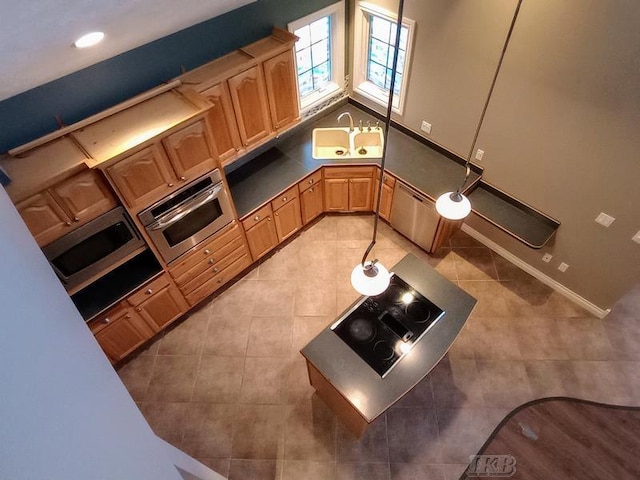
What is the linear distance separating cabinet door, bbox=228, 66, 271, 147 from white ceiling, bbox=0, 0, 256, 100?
0.97 metres

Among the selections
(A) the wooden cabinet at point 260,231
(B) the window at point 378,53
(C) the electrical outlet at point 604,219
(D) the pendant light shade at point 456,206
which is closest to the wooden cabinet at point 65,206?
(A) the wooden cabinet at point 260,231

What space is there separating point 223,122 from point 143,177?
3.15ft

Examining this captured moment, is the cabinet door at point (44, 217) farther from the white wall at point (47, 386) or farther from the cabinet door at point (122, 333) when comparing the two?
the white wall at point (47, 386)

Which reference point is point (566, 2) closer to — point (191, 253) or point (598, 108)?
point (598, 108)

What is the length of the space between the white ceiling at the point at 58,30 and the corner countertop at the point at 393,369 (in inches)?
93.0

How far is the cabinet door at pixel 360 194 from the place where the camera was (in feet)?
15.6

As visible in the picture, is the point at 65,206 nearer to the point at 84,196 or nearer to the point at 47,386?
the point at 84,196

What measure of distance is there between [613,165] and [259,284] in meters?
3.48

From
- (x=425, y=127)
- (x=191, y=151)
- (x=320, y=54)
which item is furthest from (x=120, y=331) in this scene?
(x=425, y=127)

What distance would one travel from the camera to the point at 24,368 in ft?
2.37

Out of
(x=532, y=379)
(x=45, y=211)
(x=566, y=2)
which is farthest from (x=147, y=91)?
(x=532, y=379)

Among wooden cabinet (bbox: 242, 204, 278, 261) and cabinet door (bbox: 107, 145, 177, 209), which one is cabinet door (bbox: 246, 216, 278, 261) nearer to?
wooden cabinet (bbox: 242, 204, 278, 261)

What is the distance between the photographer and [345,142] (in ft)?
16.4

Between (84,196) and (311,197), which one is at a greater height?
(84,196)
